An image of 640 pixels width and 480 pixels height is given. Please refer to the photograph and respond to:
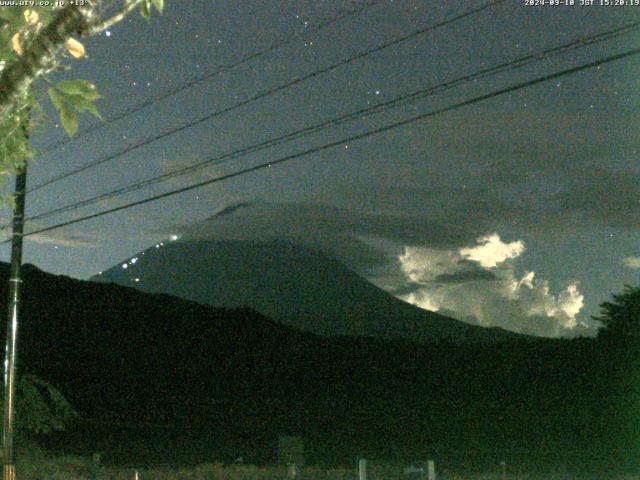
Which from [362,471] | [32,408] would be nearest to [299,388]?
[32,408]

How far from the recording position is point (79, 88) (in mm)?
4707

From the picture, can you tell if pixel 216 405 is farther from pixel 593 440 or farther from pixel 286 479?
pixel 286 479

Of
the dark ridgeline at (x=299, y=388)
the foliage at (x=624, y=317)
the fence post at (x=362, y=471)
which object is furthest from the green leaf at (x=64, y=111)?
the foliage at (x=624, y=317)

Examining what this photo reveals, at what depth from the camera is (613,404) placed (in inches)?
2250

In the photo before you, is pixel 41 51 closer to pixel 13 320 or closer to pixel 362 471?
pixel 13 320

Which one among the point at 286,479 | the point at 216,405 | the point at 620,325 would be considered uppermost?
the point at 620,325

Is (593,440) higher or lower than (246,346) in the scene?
lower

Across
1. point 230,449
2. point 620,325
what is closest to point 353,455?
point 230,449

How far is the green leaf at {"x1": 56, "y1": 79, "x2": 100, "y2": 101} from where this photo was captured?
184 inches

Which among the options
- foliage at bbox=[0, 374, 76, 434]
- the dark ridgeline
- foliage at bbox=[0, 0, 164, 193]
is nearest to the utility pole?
foliage at bbox=[0, 374, 76, 434]

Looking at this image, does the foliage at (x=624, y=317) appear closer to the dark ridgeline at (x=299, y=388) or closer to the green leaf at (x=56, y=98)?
the dark ridgeline at (x=299, y=388)

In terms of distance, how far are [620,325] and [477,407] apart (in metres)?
11.0

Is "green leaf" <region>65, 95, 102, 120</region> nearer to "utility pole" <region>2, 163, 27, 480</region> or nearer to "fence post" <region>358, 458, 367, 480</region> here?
"utility pole" <region>2, 163, 27, 480</region>

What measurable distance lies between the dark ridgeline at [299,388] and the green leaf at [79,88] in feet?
98.9
